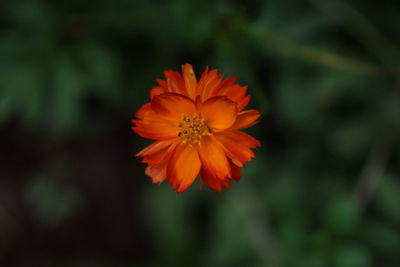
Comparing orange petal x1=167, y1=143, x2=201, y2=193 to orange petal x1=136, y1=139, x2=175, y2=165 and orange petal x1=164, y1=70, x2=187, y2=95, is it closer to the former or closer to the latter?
orange petal x1=136, y1=139, x2=175, y2=165

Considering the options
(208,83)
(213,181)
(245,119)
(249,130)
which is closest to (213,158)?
(213,181)

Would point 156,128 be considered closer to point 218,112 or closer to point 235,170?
point 218,112

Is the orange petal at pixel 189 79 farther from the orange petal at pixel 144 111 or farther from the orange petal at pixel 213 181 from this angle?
the orange petal at pixel 213 181

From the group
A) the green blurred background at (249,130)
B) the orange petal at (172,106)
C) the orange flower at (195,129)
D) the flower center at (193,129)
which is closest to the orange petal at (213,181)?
the orange flower at (195,129)

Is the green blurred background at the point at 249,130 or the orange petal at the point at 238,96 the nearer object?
the orange petal at the point at 238,96

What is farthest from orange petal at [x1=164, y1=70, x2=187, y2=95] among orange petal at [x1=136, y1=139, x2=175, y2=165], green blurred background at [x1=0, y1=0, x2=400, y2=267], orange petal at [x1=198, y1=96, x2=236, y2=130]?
green blurred background at [x1=0, y1=0, x2=400, y2=267]

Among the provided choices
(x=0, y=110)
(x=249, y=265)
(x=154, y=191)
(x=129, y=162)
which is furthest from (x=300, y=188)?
(x=0, y=110)

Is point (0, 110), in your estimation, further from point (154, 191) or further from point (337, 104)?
point (337, 104)
